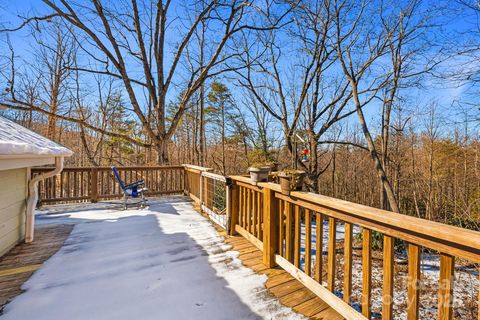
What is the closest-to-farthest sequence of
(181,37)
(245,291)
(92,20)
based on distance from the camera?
1. (245,291)
2. (92,20)
3. (181,37)

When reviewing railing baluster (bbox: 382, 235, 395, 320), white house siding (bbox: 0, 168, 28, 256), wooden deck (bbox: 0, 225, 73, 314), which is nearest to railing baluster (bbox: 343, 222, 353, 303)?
railing baluster (bbox: 382, 235, 395, 320)

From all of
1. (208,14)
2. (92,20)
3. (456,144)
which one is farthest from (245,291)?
(456,144)

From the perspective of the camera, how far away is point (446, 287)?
3.57 feet

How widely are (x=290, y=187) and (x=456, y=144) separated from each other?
956 cm

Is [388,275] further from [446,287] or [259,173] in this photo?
[259,173]

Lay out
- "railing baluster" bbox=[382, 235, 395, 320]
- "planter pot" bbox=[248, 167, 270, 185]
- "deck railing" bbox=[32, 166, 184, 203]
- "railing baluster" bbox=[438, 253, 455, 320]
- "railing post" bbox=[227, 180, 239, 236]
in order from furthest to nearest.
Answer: "deck railing" bbox=[32, 166, 184, 203], "railing post" bbox=[227, 180, 239, 236], "planter pot" bbox=[248, 167, 270, 185], "railing baluster" bbox=[382, 235, 395, 320], "railing baluster" bbox=[438, 253, 455, 320]

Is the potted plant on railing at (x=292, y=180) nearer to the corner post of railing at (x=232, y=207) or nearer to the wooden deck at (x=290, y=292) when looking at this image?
the wooden deck at (x=290, y=292)

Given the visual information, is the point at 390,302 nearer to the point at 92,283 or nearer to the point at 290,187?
the point at 290,187

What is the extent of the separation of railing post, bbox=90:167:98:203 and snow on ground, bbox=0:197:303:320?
86.5 inches

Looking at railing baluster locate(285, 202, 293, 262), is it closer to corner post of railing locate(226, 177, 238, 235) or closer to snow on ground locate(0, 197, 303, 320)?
snow on ground locate(0, 197, 303, 320)

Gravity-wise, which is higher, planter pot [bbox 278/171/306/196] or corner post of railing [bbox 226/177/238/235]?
planter pot [bbox 278/171/306/196]

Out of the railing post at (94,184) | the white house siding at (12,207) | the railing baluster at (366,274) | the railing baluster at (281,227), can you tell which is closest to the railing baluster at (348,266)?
the railing baluster at (366,274)

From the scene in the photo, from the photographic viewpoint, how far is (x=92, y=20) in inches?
281

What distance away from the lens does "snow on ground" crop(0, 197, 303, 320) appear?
175 cm
